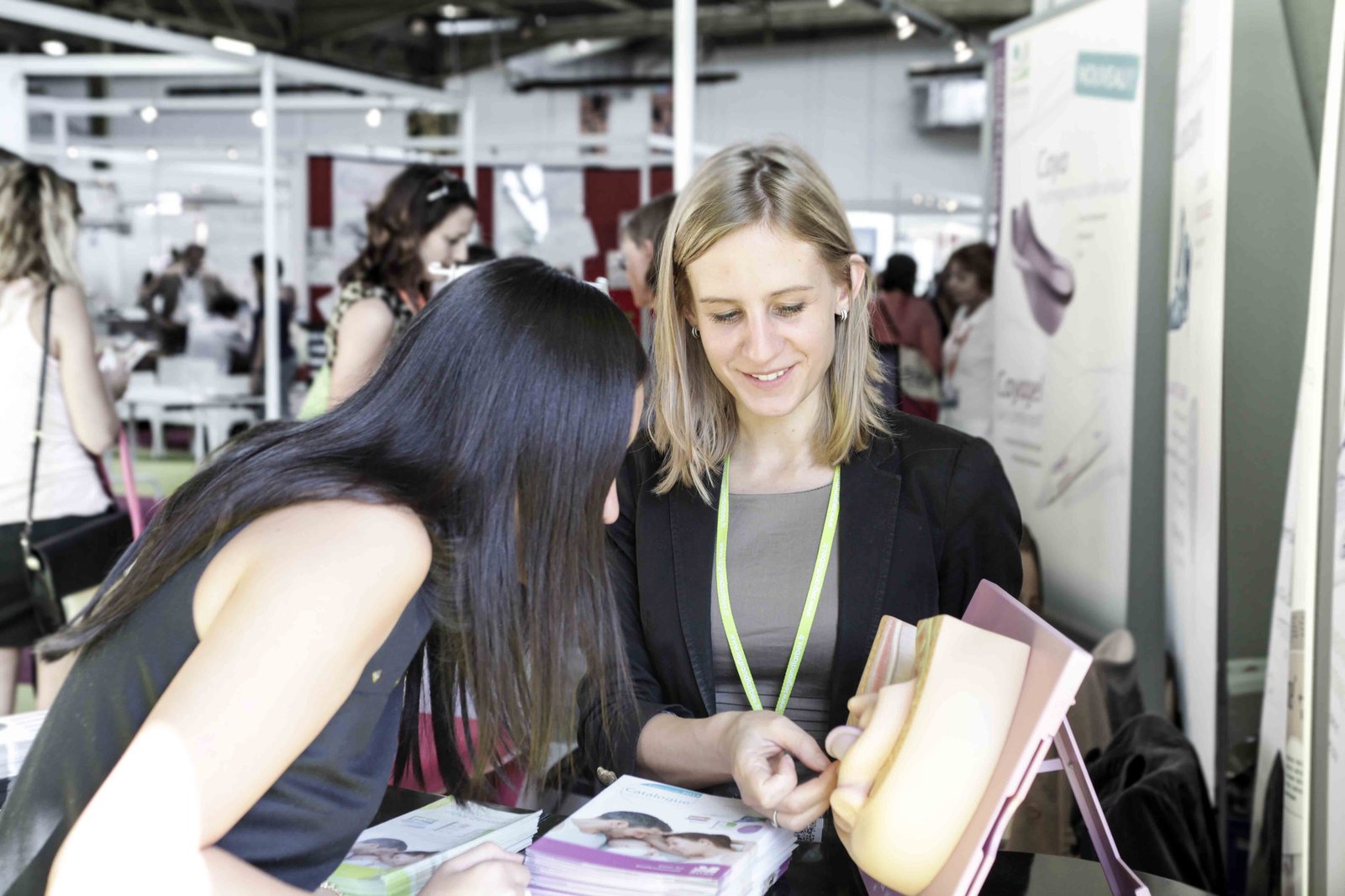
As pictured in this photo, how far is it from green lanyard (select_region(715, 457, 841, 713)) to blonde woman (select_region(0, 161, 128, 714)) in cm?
202

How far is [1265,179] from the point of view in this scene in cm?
287

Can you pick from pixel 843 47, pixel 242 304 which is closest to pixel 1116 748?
pixel 242 304

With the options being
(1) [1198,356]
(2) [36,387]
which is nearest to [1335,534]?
(1) [1198,356]

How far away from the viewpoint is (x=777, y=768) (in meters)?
1.40

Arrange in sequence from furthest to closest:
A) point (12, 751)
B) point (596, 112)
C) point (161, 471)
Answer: point (596, 112) → point (161, 471) → point (12, 751)

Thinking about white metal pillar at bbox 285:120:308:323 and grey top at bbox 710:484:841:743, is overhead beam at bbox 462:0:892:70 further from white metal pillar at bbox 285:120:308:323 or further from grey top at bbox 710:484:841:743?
grey top at bbox 710:484:841:743

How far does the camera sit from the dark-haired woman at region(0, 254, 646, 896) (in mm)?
978

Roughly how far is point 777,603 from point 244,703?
0.94m

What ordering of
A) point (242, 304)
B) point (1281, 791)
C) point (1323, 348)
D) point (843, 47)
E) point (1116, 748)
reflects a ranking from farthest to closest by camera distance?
point (843, 47) → point (242, 304) → point (1116, 748) → point (1281, 791) → point (1323, 348)

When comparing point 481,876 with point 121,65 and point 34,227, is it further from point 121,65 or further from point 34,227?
point 121,65

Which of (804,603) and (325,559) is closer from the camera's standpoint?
(325,559)

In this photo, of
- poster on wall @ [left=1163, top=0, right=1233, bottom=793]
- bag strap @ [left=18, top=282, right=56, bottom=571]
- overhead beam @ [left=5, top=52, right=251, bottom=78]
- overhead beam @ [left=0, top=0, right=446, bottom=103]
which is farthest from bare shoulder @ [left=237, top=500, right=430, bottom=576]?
overhead beam @ [left=5, top=52, right=251, bottom=78]

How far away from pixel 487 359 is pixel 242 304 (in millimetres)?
10941

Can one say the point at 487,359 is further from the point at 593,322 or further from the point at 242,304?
the point at 242,304
